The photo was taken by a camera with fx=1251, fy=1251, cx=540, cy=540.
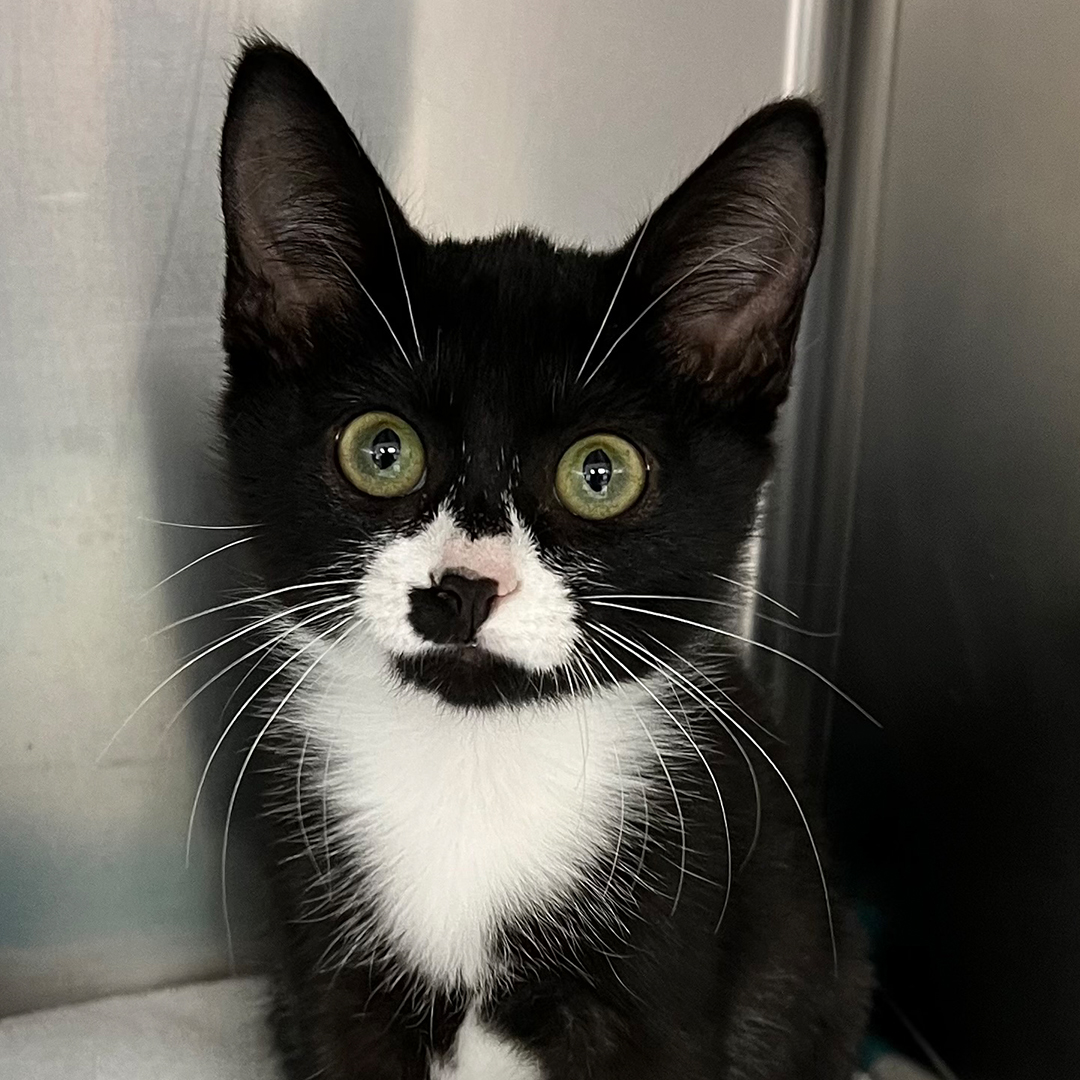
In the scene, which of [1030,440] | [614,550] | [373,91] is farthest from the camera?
[373,91]

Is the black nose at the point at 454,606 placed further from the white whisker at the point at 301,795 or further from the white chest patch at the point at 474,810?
the white whisker at the point at 301,795

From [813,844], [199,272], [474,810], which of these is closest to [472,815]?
[474,810]

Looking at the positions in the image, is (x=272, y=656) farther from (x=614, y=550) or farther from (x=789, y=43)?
(x=789, y=43)

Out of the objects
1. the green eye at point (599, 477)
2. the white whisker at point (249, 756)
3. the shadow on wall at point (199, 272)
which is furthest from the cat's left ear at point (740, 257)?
the shadow on wall at point (199, 272)

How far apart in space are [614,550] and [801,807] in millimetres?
455

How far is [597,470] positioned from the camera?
2.93 ft

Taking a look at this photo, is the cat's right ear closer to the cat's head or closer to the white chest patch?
the cat's head

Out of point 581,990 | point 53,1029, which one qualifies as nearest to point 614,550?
point 581,990

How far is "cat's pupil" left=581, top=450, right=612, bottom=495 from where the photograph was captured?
Result: 2.93 ft

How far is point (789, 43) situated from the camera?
1.39m

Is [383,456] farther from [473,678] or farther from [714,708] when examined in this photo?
[714,708]

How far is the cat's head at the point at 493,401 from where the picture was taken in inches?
34.1

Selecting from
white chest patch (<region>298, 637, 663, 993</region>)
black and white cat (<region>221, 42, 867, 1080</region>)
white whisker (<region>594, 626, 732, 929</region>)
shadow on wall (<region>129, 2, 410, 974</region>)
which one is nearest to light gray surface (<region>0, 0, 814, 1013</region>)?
shadow on wall (<region>129, 2, 410, 974</region>)

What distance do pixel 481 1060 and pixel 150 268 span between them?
31.5 inches
